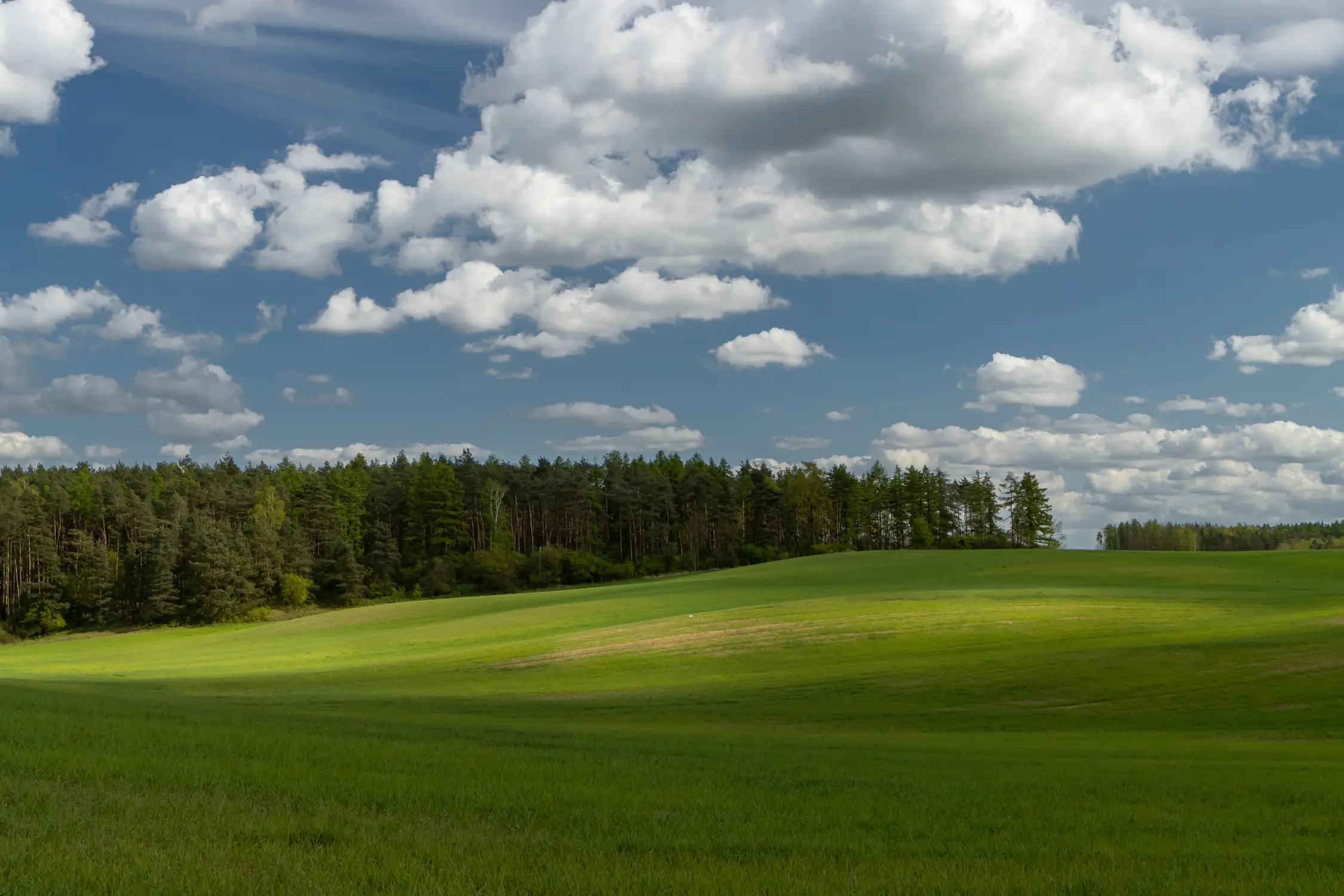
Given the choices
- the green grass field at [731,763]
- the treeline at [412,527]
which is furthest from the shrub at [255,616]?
the green grass field at [731,763]

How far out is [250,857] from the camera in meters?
8.09

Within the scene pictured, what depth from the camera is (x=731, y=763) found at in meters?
17.0

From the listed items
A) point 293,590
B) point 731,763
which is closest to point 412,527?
point 293,590

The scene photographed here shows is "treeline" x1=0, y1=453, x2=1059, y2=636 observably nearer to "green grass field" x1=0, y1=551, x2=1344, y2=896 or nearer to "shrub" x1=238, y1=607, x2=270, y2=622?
"shrub" x1=238, y1=607, x2=270, y2=622

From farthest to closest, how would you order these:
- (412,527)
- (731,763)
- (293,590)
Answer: (412,527) → (293,590) → (731,763)

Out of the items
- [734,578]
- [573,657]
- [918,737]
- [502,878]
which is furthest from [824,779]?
[734,578]

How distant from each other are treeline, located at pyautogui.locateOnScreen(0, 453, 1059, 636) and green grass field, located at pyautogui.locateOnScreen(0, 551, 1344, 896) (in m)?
67.1

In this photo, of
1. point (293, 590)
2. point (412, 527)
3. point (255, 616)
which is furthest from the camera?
point (412, 527)

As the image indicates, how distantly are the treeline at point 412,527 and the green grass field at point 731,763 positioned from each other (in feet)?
220

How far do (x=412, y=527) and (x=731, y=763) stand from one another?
425ft

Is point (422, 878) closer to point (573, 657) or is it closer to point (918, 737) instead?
point (918, 737)

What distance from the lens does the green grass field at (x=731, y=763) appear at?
850 cm

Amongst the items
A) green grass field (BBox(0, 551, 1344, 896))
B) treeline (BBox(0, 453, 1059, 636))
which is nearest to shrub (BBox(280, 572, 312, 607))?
treeline (BBox(0, 453, 1059, 636))

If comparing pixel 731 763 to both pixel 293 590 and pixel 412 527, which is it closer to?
pixel 293 590
